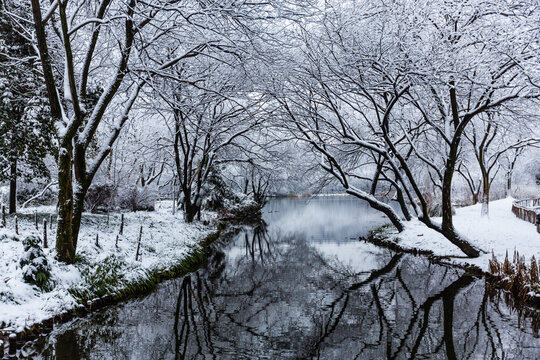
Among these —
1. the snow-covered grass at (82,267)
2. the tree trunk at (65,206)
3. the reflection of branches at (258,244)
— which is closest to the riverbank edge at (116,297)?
Result: the snow-covered grass at (82,267)

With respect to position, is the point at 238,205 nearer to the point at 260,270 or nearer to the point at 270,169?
the point at 270,169

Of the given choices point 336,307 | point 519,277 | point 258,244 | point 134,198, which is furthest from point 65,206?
point 134,198

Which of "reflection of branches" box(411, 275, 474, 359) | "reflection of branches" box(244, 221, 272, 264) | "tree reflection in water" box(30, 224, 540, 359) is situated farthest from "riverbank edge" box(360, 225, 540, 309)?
"reflection of branches" box(244, 221, 272, 264)

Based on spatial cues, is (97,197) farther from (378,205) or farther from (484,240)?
(484,240)

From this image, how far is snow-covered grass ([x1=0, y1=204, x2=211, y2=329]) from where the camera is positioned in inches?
291

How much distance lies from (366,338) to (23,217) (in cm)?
1254

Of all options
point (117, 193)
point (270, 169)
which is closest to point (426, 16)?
point (270, 169)

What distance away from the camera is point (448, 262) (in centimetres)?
1365

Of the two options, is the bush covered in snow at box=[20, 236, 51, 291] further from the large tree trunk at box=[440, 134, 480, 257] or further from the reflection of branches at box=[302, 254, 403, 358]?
the large tree trunk at box=[440, 134, 480, 257]

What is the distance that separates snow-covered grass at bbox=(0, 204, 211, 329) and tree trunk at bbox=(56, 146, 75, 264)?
0.91ft

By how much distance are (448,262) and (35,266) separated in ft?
43.0

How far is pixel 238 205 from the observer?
35.7 meters

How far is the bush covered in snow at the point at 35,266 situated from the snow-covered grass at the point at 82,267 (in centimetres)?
10

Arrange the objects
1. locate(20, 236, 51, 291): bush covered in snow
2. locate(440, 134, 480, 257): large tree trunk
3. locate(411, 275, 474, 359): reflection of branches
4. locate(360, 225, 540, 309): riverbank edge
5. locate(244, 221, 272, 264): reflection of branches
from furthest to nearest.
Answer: locate(244, 221, 272, 264): reflection of branches < locate(440, 134, 480, 257): large tree trunk < locate(360, 225, 540, 309): riverbank edge < locate(20, 236, 51, 291): bush covered in snow < locate(411, 275, 474, 359): reflection of branches
